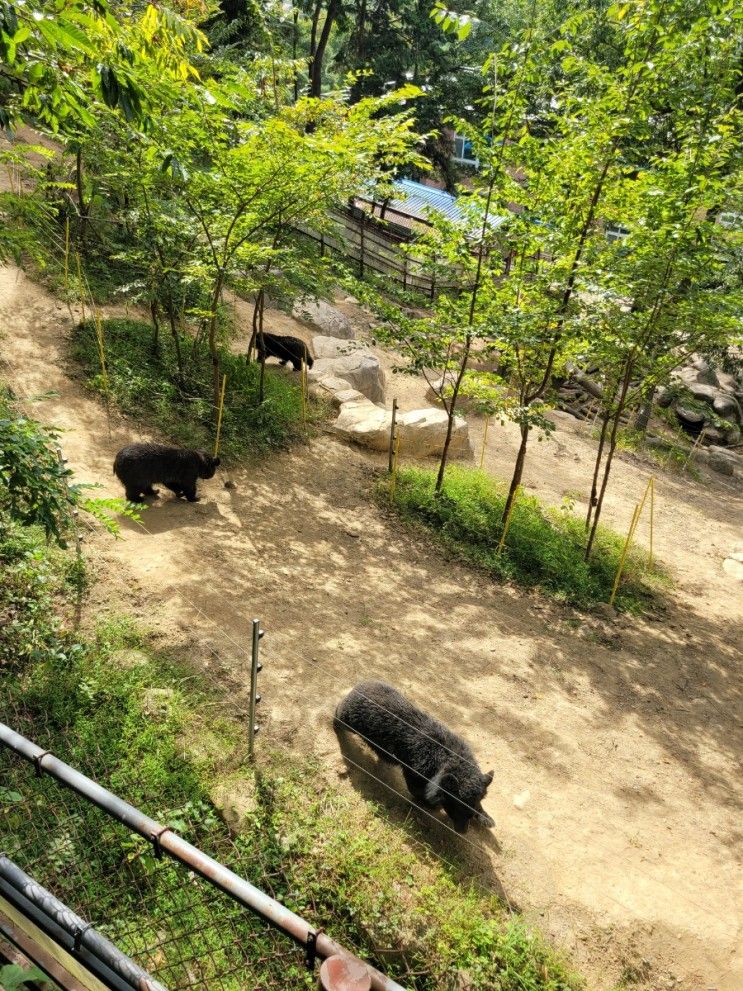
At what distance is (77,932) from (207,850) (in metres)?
2.40

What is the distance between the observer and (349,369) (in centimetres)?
1370

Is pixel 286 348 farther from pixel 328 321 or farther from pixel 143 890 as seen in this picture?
pixel 143 890

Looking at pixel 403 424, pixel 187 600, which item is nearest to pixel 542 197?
pixel 403 424

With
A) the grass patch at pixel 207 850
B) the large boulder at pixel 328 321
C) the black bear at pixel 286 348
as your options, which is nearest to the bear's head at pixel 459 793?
the grass patch at pixel 207 850

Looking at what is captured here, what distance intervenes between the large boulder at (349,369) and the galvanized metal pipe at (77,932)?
11.5 meters

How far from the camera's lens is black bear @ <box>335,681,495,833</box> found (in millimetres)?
4754

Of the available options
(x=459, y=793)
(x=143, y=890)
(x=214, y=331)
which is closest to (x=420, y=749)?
(x=459, y=793)

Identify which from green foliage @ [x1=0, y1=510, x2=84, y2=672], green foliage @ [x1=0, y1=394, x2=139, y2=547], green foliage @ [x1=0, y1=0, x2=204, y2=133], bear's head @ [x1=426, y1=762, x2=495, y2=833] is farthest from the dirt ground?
green foliage @ [x1=0, y1=0, x2=204, y2=133]

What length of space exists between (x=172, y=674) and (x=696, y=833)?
4.59 meters

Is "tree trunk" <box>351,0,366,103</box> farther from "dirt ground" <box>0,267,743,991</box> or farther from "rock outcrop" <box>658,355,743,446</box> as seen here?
"dirt ground" <box>0,267,743,991</box>

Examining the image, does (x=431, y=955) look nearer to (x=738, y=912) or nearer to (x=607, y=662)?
(x=738, y=912)

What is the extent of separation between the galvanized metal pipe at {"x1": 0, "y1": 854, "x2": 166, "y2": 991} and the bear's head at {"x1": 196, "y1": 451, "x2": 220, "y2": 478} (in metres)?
6.51

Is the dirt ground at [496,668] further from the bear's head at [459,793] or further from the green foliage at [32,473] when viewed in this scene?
the green foliage at [32,473]

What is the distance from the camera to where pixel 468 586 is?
27.8 ft
